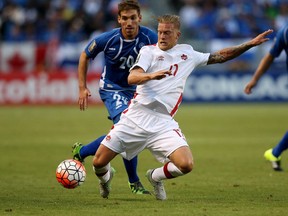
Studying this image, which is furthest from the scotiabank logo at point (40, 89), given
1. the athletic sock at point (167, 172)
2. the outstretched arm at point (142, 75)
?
the outstretched arm at point (142, 75)

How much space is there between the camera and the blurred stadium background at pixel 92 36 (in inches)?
959

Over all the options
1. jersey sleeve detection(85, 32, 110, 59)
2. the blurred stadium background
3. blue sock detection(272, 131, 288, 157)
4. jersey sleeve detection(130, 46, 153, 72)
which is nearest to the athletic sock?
jersey sleeve detection(130, 46, 153, 72)

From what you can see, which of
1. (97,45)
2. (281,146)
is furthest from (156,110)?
(281,146)

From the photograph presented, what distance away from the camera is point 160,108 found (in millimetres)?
8570

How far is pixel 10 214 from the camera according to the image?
771cm

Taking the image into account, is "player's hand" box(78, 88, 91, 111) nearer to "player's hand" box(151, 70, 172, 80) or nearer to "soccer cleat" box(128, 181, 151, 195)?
"soccer cleat" box(128, 181, 151, 195)

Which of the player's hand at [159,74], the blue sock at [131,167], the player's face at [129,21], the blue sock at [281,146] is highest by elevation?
the player's face at [129,21]

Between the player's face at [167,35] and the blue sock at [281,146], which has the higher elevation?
the player's face at [167,35]

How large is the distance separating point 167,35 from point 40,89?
651 inches

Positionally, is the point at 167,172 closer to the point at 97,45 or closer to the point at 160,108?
the point at 160,108

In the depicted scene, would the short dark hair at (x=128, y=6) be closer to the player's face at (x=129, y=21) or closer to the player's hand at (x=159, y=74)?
the player's face at (x=129, y=21)

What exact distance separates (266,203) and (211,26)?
19.3m

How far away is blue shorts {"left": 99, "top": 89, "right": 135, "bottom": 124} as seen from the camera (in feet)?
30.9

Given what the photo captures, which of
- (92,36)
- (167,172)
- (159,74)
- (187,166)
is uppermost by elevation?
(159,74)
